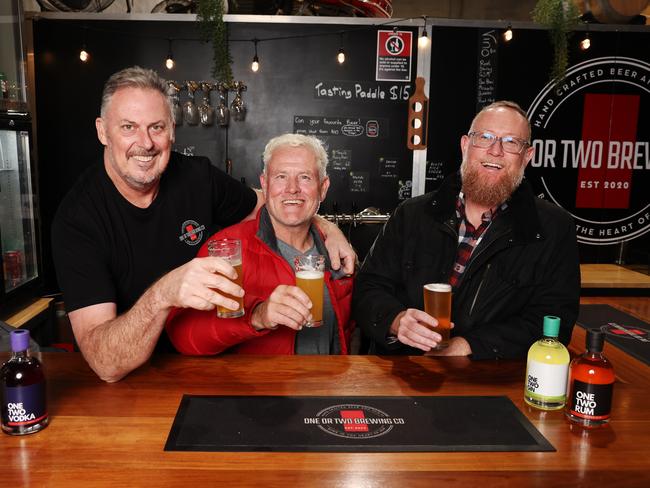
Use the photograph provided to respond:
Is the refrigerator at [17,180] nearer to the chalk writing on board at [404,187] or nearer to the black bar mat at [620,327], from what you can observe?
the chalk writing on board at [404,187]

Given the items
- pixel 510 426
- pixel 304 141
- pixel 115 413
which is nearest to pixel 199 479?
pixel 115 413

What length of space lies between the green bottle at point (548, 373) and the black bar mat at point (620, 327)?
760 mm

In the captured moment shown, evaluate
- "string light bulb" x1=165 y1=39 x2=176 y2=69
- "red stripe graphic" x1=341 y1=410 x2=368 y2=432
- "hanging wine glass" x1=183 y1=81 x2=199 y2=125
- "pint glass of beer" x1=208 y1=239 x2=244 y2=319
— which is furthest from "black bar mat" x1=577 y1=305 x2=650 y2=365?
"string light bulb" x1=165 y1=39 x2=176 y2=69

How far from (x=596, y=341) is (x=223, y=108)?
4187 mm

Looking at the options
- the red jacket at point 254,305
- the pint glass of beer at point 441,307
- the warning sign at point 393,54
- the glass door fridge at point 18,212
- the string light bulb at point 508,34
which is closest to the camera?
the pint glass of beer at point 441,307

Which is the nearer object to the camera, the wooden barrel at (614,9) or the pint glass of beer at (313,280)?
the pint glass of beer at (313,280)

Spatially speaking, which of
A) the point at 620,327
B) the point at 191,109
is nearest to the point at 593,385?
the point at 620,327

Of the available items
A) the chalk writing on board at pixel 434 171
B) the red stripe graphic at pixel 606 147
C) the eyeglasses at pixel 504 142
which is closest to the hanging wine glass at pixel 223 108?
the chalk writing on board at pixel 434 171

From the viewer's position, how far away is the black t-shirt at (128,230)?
1.99 m

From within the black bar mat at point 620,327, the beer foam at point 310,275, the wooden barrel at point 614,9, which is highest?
the wooden barrel at point 614,9

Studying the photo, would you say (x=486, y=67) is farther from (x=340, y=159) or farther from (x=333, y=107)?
(x=340, y=159)

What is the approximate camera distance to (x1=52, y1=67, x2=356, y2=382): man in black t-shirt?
1.66 metres

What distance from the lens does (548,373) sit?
4.99 feet

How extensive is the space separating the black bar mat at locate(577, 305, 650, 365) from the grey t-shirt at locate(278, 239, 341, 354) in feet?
3.49
